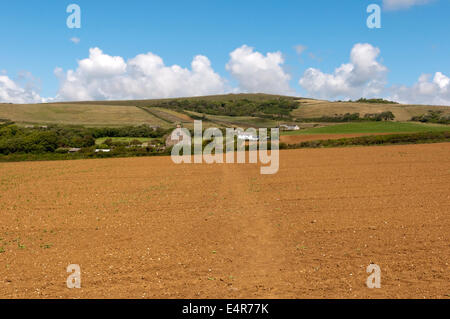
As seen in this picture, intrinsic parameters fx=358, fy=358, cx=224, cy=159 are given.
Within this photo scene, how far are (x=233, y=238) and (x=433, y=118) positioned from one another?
253 ft

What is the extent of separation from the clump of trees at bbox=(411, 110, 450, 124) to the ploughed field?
57175mm

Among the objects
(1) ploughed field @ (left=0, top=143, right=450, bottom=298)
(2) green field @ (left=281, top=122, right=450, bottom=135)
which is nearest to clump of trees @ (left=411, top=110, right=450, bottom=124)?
(2) green field @ (left=281, top=122, right=450, bottom=135)

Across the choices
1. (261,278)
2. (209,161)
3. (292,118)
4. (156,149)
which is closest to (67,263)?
(261,278)

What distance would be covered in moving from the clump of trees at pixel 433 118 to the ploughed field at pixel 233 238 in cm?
5717

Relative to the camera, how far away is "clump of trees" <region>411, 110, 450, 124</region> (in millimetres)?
71125

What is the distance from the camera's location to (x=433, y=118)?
74.4 meters

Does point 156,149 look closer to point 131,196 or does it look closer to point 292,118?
point 131,196

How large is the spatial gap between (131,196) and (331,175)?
13.2 meters

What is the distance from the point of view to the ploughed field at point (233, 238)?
815cm

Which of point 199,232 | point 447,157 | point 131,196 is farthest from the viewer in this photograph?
point 447,157

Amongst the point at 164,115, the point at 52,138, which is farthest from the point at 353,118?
the point at 52,138

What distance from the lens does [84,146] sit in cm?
5497

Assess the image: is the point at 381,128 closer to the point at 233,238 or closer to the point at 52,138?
the point at 52,138

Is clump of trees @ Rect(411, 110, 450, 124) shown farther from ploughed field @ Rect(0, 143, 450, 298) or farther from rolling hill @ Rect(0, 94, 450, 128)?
ploughed field @ Rect(0, 143, 450, 298)
